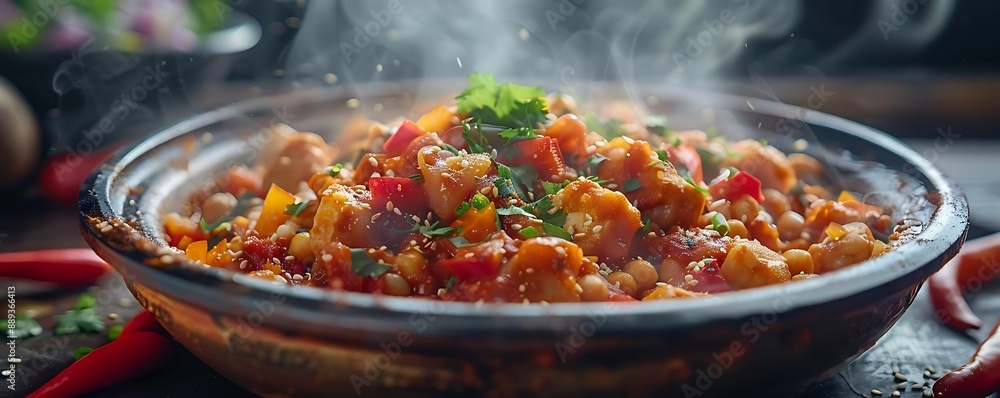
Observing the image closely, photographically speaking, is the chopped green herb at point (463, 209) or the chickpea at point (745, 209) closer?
the chopped green herb at point (463, 209)

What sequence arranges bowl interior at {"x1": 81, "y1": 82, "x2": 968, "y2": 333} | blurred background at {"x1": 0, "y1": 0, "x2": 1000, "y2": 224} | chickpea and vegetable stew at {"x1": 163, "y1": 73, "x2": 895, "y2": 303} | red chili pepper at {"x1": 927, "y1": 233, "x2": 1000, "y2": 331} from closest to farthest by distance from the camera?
bowl interior at {"x1": 81, "y1": 82, "x2": 968, "y2": 333}, chickpea and vegetable stew at {"x1": 163, "y1": 73, "x2": 895, "y2": 303}, red chili pepper at {"x1": 927, "y1": 233, "x2": 1000, "y2": 331}, blurred background at {"x1": 0, "y1": 0, "x2": 1000, "y2": 224}

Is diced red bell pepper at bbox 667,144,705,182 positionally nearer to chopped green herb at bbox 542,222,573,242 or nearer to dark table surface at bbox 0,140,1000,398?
chopped green herb at bbox 542,222,573,242

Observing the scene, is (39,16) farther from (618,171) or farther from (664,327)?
(664,327)

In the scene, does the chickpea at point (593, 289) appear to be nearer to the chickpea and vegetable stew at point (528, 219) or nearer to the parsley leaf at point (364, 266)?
the chickpea and vegetable stew at point (528, 219)

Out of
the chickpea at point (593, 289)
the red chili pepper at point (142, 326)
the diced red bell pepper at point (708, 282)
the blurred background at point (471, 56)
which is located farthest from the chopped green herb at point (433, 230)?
the blurred background at point (471, 56)

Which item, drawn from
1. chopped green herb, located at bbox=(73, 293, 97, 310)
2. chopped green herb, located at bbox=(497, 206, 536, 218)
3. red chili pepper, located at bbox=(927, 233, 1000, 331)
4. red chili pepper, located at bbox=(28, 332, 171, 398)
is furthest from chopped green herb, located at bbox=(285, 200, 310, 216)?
red chili pepper, located at bbox=(927, 233, 1000, 331)

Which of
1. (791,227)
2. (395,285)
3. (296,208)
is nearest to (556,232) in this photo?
(395,285)

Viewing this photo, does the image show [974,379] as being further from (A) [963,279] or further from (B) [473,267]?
(B) [473,267]
